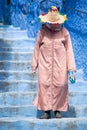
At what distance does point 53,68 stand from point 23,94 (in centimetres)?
111

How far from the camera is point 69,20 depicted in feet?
27.3

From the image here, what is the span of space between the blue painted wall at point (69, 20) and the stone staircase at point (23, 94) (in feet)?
1.05

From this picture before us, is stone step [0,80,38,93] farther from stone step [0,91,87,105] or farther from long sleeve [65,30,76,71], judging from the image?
long sleeve [65,30,76,71]

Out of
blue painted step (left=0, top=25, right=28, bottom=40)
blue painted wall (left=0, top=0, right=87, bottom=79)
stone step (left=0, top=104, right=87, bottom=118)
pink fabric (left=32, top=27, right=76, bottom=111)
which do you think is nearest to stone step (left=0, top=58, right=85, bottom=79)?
blue painted wall (left=0, top=0, right=87, bottom=79)

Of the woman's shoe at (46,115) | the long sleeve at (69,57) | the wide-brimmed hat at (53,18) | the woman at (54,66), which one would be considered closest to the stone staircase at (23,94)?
the woman's shoe at (46,115)

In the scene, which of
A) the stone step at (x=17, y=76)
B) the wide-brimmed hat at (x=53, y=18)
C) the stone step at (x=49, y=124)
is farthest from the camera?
the stone step at (x=17, y=76)

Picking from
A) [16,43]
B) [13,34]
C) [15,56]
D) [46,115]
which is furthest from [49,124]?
[13,34]

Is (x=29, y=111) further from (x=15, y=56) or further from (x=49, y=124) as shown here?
(x=15, y=56)

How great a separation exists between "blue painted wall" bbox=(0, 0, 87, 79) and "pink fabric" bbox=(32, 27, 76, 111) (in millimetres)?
1906

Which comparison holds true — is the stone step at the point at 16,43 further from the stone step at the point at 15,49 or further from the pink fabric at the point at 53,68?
the pink fabric at the point at 53,68

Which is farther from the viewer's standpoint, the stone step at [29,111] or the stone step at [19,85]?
the stone step at [19,85]

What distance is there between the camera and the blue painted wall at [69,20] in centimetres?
777

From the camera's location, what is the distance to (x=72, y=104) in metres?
6.60

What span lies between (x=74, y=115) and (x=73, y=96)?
0.70m
